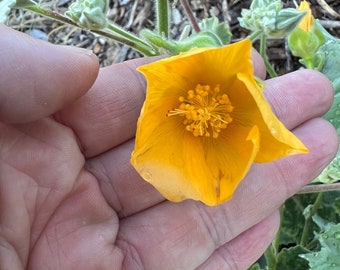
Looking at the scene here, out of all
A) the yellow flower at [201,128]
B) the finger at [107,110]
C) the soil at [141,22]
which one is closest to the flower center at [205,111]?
the yellow flower at [201,128]

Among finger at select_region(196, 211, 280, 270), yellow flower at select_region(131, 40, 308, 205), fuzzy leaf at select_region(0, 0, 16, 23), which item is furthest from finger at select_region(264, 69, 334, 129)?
fuzzy leaf at select_region(0, 0, 16, 23)

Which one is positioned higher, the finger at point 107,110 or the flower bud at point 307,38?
the flower bud at point 307,38

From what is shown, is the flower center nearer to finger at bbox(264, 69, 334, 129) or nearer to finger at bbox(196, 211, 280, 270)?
finger at bbox(264, 69, 334, 129)

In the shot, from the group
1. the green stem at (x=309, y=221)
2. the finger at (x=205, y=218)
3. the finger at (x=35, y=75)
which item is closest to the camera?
the finger at (x=35, y=75)

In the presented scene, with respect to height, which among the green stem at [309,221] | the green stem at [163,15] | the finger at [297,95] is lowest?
the green stem at [309,221]

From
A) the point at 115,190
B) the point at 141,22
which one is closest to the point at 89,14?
the point at 115,190

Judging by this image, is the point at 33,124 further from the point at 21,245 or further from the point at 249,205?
the point at 249,205

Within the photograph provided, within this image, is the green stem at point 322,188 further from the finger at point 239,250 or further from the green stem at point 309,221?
the green stem at point 309,221

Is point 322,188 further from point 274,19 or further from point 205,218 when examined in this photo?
point 274,19
